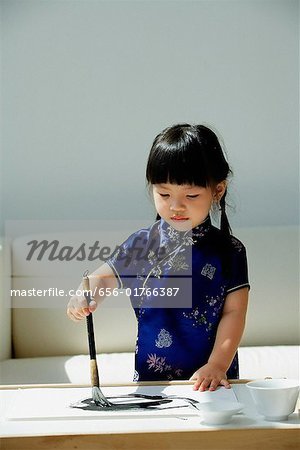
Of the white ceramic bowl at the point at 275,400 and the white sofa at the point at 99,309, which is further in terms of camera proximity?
the white sofa at the point at 99,309

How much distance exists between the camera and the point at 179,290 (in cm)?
168

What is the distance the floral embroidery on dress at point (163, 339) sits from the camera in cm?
163

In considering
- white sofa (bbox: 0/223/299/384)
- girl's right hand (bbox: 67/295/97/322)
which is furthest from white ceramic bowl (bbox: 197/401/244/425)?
white sofa (bbox: 0/223/299/384)

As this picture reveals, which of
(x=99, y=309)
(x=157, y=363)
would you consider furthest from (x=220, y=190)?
(x=99, y=309)

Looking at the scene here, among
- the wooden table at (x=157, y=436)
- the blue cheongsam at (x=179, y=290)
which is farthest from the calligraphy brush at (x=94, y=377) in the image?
the blue cheongsam at (x=179, y=290)

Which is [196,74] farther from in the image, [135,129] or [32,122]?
[32,122]

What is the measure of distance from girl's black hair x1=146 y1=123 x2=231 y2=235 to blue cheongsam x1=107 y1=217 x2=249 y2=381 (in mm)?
147

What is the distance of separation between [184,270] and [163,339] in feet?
0.50

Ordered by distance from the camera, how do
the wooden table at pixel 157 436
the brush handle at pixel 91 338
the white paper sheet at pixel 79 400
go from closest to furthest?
the wooden table at pixel 157 436 → the white paper sheet at pixel 79 400 → the brush handle at pixel 91 338

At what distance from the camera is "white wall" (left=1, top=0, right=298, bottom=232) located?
310cm

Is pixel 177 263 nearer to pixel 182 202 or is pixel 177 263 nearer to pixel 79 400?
pixel 182 202

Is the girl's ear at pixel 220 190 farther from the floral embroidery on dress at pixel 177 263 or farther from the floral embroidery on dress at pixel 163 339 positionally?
the floral embroidery on dress at pixel 163 339

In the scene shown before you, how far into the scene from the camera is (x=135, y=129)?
3.10 metres

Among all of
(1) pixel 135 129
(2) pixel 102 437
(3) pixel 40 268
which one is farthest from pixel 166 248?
(1) pixel 135 129
